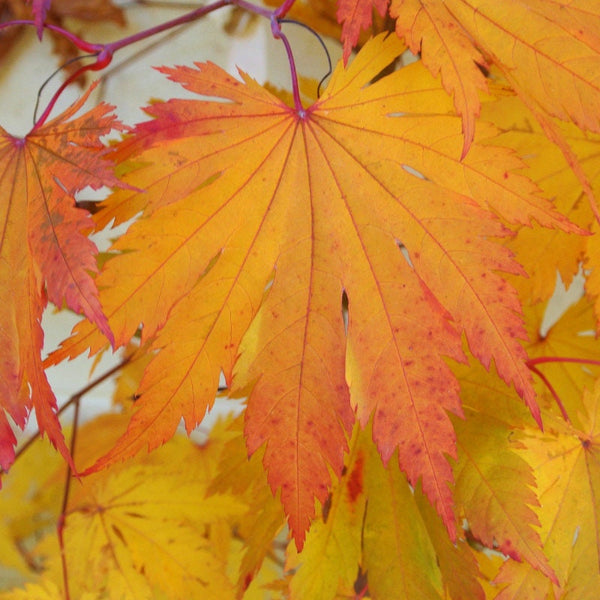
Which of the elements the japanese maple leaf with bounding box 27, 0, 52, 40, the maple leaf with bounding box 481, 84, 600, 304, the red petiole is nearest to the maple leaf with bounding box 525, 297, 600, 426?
the maple leaf with bounding box 481, 84, 600, 304

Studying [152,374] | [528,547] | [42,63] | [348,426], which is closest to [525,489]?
[528,547]

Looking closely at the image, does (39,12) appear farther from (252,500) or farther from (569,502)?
(569,502)

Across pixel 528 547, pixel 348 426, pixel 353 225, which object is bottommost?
pixel 528 547

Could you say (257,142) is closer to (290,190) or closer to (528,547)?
(290,190)

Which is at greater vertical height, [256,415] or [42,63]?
[42,63]

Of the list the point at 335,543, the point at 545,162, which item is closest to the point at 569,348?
the point at 545,162

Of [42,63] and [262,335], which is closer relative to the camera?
[262,335]
